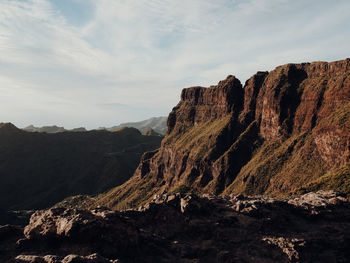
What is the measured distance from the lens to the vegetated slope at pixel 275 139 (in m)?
106

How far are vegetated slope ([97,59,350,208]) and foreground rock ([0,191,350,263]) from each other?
132ft

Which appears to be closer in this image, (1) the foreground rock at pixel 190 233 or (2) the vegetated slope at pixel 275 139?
(1) the foreground rock at pixel 190 233

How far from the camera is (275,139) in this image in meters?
144

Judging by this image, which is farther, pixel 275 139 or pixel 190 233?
pixel 275 139

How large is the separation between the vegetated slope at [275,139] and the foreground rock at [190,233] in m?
40.3

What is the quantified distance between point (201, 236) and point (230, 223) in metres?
6.58

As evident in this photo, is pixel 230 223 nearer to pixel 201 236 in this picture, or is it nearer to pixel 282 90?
pixel 201 236

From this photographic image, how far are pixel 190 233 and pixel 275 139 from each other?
116170 mm

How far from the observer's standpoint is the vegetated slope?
349ft

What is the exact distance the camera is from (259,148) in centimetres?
15250

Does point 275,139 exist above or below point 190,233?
above

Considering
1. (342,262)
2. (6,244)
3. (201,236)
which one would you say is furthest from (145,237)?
(342,262)

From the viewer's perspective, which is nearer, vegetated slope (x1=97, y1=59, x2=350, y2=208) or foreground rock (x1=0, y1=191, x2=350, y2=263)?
foreground rock (x1=0, y1=191, x2=350, y2=263)

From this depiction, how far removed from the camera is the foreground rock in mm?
34906
